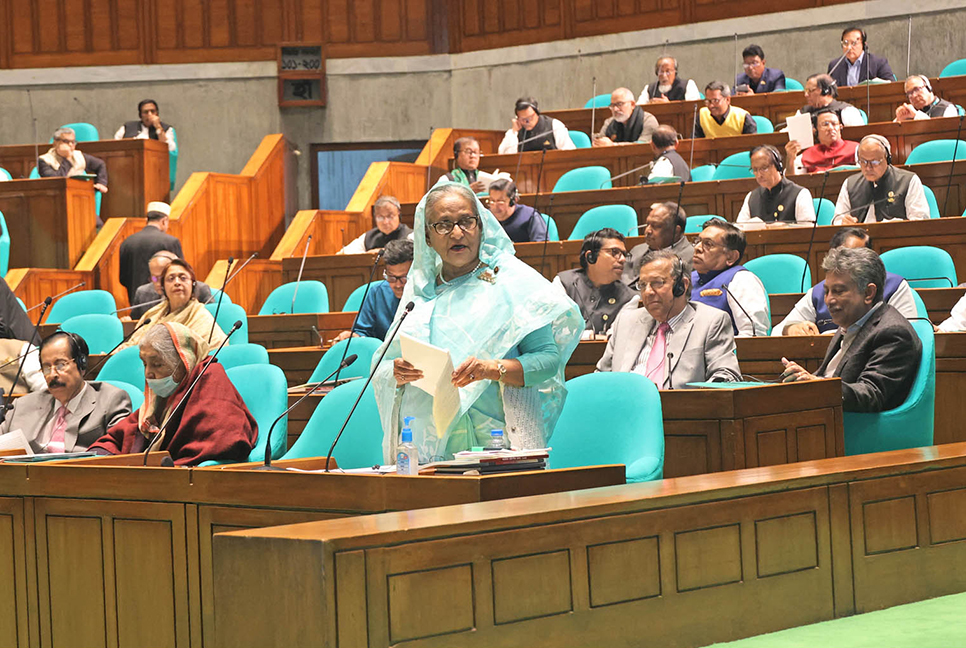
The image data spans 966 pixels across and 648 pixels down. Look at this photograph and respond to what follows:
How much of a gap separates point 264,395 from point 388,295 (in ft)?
4.13

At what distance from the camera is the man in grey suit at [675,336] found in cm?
334

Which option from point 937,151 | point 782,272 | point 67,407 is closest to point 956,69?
point 937,151

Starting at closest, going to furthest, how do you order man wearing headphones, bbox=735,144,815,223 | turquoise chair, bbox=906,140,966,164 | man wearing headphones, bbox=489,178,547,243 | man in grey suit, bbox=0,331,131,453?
man in grey suit, bbox=0,331,131,453 → man wearing headphones, bbox=735,144,815,223 → man wearing headphones, bbox=489,178,547,243 → turquoise chair, bbox=906,140,966,164

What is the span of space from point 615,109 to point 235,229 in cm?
263

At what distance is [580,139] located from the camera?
8.34m

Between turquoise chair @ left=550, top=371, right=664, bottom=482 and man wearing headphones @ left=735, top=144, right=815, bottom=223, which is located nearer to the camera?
turquoise chair @ left=550, top=371, right=664, bottom=482

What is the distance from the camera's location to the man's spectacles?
258 cm

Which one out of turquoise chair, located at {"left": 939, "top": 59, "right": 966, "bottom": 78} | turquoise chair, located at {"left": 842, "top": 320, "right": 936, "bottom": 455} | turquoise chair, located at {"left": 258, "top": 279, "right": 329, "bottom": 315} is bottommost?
turquoise chair, located at {"left": 842, "top": 320, "right": 936, "bottom": 455}

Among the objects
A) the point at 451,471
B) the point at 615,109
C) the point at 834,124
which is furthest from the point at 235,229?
the point at 451,471

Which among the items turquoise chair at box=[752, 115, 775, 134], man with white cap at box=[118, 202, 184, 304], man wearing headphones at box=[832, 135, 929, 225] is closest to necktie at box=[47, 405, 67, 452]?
man with white cap at box=[118, 202, 184, 304]

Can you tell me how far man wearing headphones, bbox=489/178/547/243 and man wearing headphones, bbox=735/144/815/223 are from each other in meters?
1.01

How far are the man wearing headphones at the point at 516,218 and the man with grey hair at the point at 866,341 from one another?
2994 mm

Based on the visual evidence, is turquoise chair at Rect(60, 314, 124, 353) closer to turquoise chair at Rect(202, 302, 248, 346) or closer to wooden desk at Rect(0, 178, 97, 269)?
turquoise chair at Rect(202, 302, 248, 346)

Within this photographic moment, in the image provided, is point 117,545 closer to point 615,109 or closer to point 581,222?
point 581,222
